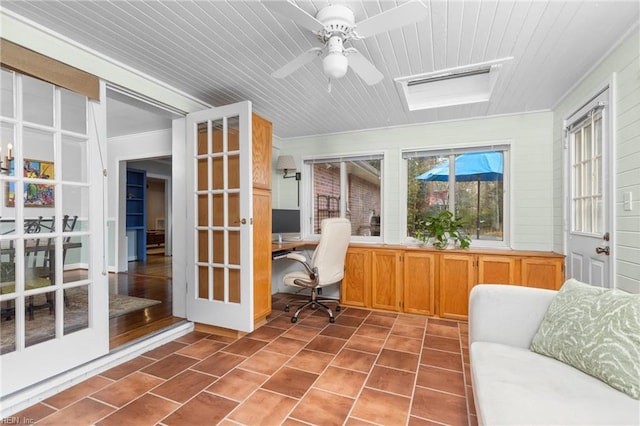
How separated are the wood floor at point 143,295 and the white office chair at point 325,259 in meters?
1.32

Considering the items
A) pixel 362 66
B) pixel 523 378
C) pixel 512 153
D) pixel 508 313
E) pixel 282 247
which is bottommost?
pixel 523 378

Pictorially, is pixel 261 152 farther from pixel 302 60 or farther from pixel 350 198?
pixel 350 198

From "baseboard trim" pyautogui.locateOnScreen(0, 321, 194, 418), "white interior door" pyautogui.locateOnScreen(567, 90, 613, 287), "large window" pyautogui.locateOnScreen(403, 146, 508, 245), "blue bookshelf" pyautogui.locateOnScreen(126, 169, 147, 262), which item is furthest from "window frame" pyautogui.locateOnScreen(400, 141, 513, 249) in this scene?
"blue bookshelf" pyautogui.locateOnScreen(126, 169, 147, 262)

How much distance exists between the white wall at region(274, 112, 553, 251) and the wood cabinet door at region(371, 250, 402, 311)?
0.46 metres

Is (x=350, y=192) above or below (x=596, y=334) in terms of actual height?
above

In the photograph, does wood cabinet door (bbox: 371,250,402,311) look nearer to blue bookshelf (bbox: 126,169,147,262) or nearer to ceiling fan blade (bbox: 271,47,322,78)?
ceiling fan blade (bbox: 271,47,322,78)

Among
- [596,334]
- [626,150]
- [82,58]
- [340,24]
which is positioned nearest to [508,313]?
[596,334]

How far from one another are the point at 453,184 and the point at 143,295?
4.35 metres

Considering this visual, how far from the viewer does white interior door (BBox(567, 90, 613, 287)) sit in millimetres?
2236

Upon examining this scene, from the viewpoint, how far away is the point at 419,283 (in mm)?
3461

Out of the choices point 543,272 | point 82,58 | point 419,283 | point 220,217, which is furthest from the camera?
point 419,283

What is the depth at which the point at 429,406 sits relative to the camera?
1795 millimetres

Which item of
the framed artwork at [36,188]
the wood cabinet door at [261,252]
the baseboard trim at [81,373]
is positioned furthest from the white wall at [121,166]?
the baseboard trim at [81,373]

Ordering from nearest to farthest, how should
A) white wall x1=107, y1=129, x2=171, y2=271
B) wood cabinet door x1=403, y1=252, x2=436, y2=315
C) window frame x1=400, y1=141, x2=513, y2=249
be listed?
1. wood cabinet door x1=403, y1=252, x2=436, y2=315
2. window frame x1=400, y1=141, x2=513, y2=249
3. white wall x1=107, y1=129, x2=171, y2=271
